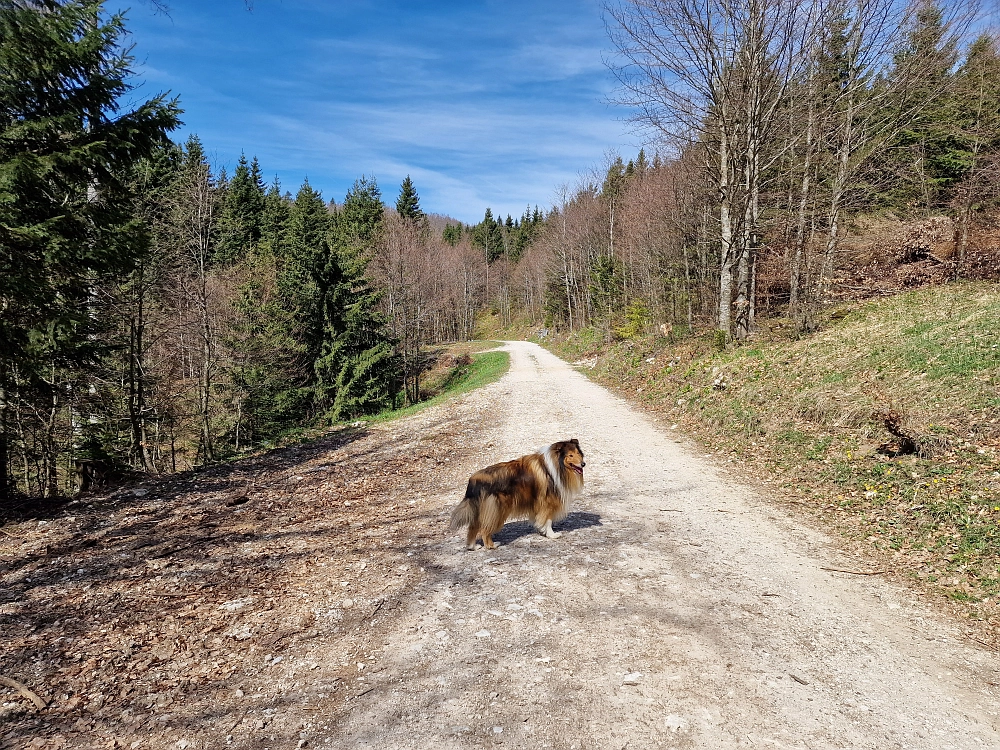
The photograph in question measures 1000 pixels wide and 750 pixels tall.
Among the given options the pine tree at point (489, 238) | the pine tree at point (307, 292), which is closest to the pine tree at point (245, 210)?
the pine tree at point (307, 292)

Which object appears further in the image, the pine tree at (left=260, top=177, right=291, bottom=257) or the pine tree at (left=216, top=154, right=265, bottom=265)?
the pine tree at (left=260, top=177, right=291, bottom=257)

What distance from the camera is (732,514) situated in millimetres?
6660

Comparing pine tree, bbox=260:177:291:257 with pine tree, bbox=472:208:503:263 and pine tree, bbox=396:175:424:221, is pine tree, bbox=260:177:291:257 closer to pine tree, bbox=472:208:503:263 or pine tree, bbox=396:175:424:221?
pine tree, bbox=396:175:424:221

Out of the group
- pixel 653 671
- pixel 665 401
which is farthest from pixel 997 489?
pixel 665 401

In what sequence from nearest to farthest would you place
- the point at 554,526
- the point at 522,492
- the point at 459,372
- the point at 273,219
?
the point at 522,492, the point at 554,526, the point at 459,372, the point at 273,219

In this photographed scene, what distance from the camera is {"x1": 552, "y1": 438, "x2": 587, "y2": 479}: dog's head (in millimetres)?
5543

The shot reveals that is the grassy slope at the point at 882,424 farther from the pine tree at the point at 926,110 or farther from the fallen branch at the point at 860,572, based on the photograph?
the pine tree at the point at 926,110

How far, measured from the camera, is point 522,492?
5.65 m

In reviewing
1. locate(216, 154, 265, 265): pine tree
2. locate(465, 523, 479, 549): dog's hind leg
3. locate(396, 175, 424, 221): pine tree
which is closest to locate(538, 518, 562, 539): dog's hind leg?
locate(465, 523, 479, 549): dog's hind leg

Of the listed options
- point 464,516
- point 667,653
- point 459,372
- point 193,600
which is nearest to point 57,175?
point 193,600

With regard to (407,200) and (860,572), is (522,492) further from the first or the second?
(407,200)

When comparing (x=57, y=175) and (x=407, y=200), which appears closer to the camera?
(x=57, y=175)

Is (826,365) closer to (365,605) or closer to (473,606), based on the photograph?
(473,606)

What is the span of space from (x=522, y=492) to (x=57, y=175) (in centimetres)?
878
